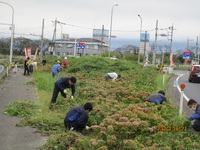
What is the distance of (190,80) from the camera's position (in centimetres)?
2900

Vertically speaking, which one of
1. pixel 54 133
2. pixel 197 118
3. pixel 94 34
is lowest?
pixel 54 133

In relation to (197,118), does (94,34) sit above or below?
above

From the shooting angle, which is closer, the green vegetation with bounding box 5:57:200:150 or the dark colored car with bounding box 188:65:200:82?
the green vegetation with bounding box 5:57:200:150

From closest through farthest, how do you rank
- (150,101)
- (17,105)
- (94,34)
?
(150,101) → (17,105) → (94,34)

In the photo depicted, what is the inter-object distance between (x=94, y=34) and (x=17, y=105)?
101 meters

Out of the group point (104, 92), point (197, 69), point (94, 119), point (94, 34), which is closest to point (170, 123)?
point (94, 119)

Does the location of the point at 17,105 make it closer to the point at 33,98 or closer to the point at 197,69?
the point at 33,98

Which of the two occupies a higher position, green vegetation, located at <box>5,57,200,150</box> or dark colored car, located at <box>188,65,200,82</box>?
dark colored car, located at <box>188,65,200,82</box>
